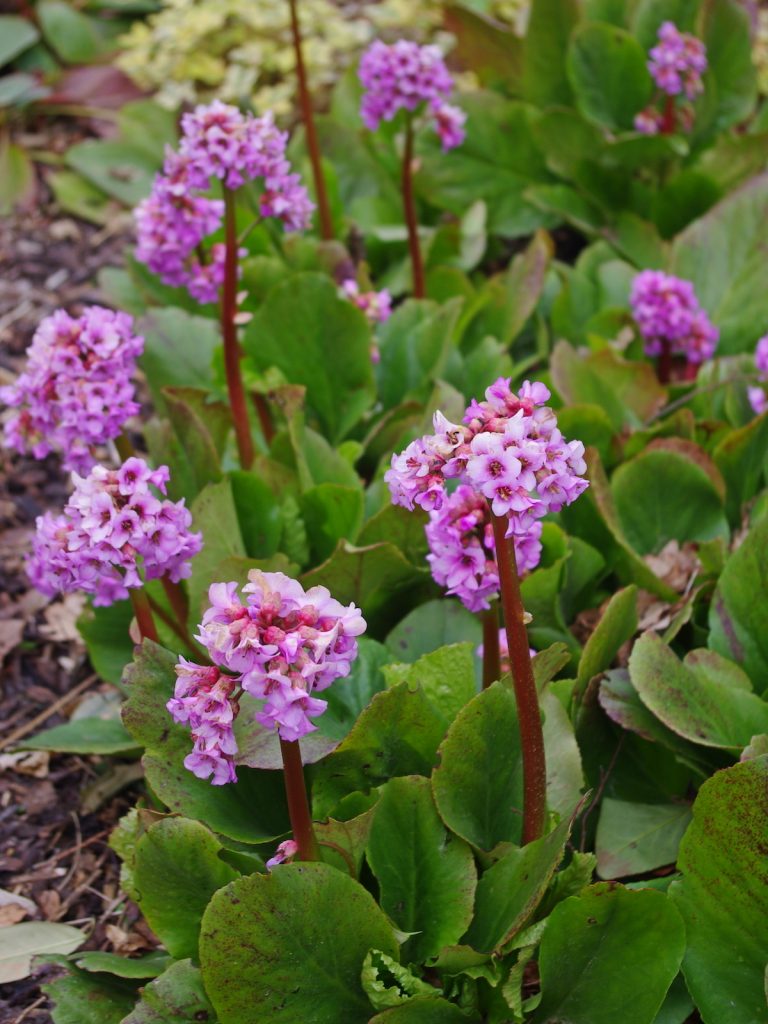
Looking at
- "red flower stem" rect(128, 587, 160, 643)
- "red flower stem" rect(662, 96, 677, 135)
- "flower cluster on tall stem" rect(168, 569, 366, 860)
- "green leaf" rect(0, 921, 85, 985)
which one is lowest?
"green leaf" rect(0, 921, 85, 985)

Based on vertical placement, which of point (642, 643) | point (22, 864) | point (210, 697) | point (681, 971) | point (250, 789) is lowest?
point (22, 864)

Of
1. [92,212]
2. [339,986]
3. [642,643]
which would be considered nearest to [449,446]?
[642,643]

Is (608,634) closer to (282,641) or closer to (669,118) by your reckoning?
(282,641)

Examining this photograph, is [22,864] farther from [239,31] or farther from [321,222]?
[239,31]

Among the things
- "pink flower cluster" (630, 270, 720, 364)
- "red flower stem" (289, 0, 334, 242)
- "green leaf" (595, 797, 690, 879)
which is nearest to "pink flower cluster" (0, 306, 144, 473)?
"green leaf" (595, 797, 690, 879)

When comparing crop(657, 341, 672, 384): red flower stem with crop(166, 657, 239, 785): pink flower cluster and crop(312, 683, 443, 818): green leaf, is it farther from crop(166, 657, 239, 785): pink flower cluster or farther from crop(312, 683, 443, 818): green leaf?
crop(166, 657, 239, 785): pink flower cluster

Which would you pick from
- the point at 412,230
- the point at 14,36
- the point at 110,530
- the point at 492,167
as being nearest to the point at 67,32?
the point at 14,36

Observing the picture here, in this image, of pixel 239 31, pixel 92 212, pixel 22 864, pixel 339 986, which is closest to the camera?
pixel 339 986
